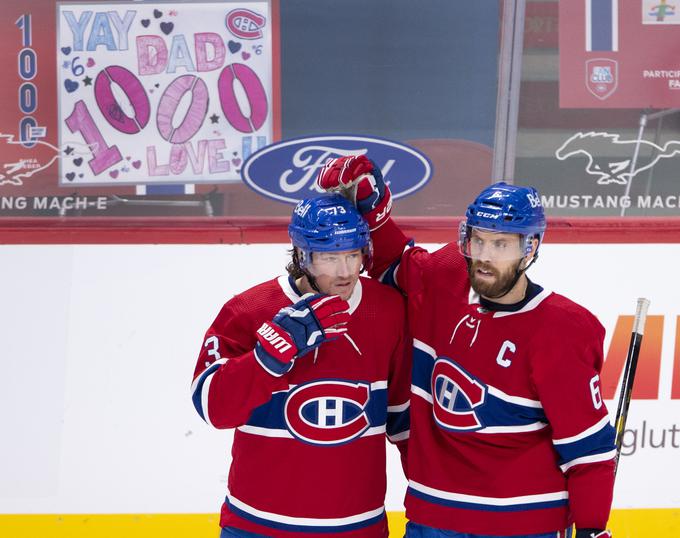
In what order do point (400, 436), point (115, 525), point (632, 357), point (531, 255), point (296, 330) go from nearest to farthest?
point (296, 330)
point (531, 255)
point (400, 436)
point (632, 357)
point (115, 525)

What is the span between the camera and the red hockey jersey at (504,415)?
1715 millimetres

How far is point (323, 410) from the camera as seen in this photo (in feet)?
5.93

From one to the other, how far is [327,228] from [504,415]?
1.62 ft

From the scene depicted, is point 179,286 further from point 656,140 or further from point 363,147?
point 656,140

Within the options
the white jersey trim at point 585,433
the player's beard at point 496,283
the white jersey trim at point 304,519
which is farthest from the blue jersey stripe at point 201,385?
the white jersey trim at point 585,433

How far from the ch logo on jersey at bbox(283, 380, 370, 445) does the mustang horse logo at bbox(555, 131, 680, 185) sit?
134 cm

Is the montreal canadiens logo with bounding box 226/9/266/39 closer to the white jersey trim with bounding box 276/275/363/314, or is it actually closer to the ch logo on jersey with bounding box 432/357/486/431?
the white jersey trim with bounding box 276/275/363/314

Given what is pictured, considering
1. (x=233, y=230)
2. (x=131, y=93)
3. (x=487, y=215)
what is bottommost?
(x=233, y=230)

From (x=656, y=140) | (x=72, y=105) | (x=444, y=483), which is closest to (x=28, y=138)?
(x=72, y=105)

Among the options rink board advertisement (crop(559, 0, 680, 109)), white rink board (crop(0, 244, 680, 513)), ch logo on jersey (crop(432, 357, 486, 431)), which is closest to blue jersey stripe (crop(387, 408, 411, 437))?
ch logo on jersey (crop(432, 357, 486, 431))

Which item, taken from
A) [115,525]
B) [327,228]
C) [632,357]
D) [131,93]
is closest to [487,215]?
[327,228]

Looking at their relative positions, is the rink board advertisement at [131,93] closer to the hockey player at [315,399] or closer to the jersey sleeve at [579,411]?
the hockey player at [315,399]

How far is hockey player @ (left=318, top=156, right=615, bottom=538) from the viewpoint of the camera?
67.6 inches

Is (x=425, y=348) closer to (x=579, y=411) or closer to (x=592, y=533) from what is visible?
(x=579, y=411)
